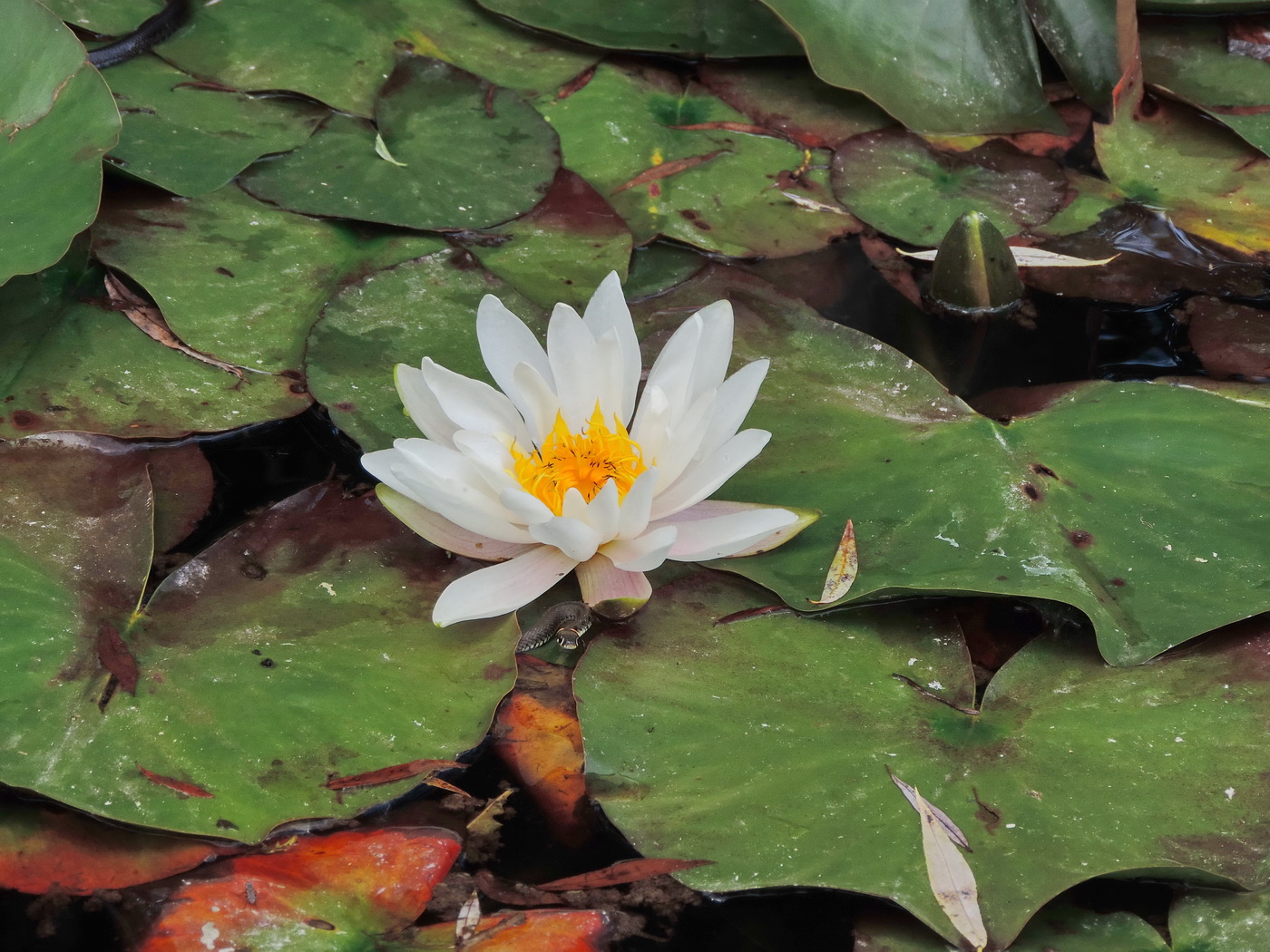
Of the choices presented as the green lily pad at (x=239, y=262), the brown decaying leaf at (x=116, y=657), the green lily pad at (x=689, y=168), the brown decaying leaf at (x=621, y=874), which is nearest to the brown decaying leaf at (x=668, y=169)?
the green lily pad at (x=689, y=168)

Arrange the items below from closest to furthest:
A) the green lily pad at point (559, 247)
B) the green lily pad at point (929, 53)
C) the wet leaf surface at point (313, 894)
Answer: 1. the wet leaf surface at point (313, 894)
2. the green lily pad at point (559, 247)
3. the green lily pad at point (929, 53)

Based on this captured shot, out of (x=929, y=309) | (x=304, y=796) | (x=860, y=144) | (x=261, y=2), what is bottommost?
(x=304, y=796)

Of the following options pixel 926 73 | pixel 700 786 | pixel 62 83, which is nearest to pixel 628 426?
pixel 700 786

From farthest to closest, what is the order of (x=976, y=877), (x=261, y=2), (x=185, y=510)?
(x=261, y=2) → (x=185, y=510) → (x=976, y=877)

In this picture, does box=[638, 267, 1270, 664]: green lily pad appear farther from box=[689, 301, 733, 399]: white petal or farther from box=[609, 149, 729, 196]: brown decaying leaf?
box=[609, 149, 729, 196]: brown decaying leaf

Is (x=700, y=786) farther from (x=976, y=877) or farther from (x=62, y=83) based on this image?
(x=62, y=83)

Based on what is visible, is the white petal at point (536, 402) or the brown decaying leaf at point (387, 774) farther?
the white petal at point (536, 402)

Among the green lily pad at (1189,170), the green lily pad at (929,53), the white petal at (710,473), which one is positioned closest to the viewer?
the white petal at (710,473)

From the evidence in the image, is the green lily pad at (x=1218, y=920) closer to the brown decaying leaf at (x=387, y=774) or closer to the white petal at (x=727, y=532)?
the white petal at (x=727, y=532)
